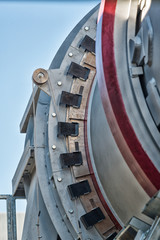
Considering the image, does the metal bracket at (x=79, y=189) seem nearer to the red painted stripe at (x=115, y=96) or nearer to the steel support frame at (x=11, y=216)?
the red painted stripe at (x=115, y=96)

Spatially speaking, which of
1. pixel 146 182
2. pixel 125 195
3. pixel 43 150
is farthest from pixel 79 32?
pixel 146 182

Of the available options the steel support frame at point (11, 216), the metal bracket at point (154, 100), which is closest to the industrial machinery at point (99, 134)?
the metal bracket at point (154, 100)

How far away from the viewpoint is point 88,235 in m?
9.66

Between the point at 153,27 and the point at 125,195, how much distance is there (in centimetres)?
252

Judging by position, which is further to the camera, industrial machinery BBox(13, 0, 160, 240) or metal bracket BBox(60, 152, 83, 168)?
metal bracket BBox(60, 152, 83, 168)

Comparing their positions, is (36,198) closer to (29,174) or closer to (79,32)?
(29,174)

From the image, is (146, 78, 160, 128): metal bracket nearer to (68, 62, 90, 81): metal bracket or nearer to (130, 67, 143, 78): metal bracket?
(130, 67, 143, 78): metal bracket

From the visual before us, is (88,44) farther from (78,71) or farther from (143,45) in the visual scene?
(143,45)

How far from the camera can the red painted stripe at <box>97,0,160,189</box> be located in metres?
7.30

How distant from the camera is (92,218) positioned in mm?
9695

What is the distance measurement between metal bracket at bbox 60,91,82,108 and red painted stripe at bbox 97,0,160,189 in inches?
94.7

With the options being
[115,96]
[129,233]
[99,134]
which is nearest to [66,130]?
[99,134]

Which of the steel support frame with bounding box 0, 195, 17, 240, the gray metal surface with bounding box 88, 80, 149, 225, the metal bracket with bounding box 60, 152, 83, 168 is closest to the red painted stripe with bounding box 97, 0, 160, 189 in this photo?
the gray metal surface with bounding box 88, 80, 149, 225

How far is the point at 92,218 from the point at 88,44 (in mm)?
3278
